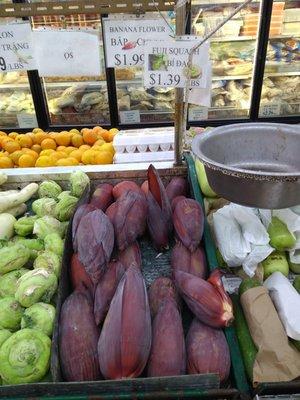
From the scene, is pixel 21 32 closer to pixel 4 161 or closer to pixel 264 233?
pixel 4 161

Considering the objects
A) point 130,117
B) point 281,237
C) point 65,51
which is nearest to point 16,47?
point 65,51

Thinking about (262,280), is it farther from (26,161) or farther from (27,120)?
(27,120)

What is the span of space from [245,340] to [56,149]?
2.04 m

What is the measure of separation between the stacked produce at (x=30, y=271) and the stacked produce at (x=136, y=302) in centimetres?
7

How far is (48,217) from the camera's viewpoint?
151 cm

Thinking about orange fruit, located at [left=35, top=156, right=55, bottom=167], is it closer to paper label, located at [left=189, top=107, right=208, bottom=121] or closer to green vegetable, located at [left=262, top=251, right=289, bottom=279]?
green vegetable, located at [left=262, top=251, right=289, bottom=279]

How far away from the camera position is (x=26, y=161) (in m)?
2.38

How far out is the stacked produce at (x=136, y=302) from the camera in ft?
3.33

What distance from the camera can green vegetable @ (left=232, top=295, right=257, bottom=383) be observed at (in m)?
1.09

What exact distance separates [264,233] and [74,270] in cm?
76

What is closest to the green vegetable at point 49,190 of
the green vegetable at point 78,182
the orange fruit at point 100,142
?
the green vegetable at point 78,182

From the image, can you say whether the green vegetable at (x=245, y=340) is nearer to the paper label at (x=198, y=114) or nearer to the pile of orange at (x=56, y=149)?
the pile of orange at (x=56, y=149)

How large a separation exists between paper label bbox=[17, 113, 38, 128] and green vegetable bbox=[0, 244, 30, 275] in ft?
9.56

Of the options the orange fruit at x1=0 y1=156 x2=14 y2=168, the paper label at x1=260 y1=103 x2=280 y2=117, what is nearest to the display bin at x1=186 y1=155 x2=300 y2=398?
the orange fruit at x1=0 y1=156 x2=14 y2=168
